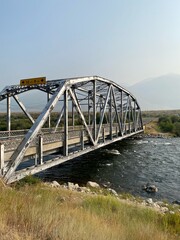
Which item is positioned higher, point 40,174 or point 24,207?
point 24,207

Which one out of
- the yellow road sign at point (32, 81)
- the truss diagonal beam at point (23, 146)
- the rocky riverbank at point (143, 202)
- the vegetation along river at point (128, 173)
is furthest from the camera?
the yellow road sign at point (32, 81)

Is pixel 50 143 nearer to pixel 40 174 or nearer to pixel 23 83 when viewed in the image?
pixel 40 174

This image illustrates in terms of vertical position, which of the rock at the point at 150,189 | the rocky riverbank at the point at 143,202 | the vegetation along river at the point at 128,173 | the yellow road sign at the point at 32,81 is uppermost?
the yellow road sign at the point at 32,81

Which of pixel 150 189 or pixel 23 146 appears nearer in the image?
pixel 23 146

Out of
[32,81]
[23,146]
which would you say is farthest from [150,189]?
[32,81]

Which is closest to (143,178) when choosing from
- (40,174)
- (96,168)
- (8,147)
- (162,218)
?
(96,168)

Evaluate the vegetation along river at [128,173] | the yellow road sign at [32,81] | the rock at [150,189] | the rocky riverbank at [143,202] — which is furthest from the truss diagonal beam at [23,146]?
the rock at [150,189]

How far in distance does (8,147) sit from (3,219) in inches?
329

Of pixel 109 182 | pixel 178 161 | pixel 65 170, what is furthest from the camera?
pixel 178 161

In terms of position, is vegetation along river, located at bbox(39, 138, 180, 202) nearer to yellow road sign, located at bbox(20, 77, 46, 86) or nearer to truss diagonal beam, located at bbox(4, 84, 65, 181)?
truss diagonal beam, located at bbox(4, 84, 65, 181)

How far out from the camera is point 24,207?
4.63 meters

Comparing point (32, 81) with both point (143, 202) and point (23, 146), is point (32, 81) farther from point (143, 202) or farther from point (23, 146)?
point (143, 202)

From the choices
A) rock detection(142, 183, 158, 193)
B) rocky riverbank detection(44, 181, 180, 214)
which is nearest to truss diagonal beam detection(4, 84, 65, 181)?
rocky riverbank detection(44, 181, 180, 214)

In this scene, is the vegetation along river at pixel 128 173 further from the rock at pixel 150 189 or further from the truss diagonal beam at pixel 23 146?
the truss diagonal beam at pixel 23 146
